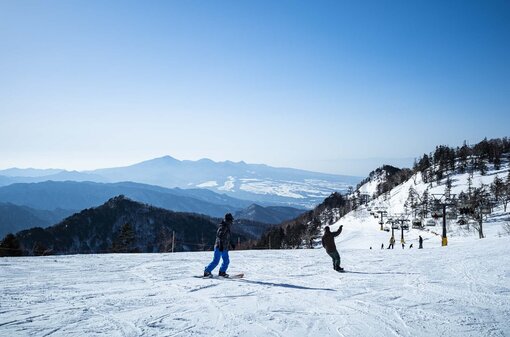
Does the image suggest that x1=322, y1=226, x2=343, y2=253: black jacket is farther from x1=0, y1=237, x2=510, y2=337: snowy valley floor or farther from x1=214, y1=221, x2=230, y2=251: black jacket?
x1=214, y1=221, x2=230, y2=251: black jacket

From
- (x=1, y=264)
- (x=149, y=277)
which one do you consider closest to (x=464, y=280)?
(x=149, y=277)

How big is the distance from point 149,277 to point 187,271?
1.90m

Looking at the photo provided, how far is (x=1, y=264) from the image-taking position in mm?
14234

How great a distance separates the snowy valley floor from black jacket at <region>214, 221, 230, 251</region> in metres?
1.09

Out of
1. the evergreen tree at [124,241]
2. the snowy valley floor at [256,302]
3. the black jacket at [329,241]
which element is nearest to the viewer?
the snowy valley floor at [256,302]

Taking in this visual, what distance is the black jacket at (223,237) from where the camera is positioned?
11.6 meters

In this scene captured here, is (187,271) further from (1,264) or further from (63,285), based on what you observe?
(1,264)

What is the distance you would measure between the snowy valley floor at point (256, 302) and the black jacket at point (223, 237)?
1.09m

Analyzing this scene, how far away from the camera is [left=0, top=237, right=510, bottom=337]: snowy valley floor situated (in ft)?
20.9

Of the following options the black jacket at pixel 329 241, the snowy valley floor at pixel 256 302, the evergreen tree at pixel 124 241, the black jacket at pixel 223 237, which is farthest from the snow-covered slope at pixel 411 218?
the black jacket at pixel 223 237

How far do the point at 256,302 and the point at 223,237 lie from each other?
3428 millimetres

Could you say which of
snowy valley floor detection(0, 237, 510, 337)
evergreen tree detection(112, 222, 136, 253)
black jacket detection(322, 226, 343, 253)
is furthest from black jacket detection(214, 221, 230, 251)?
evergreen tree detection(112, 222, 136, 253)

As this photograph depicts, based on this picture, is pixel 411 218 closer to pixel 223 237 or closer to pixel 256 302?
pixel 223 237

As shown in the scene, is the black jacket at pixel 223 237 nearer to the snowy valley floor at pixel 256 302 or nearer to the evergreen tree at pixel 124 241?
the snowy valley floor at pixel 256 302
